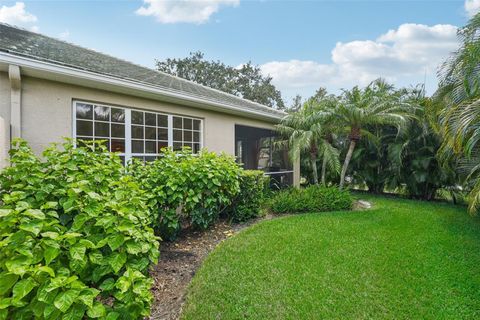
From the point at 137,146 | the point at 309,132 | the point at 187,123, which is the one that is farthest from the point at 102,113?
the point at 309,132

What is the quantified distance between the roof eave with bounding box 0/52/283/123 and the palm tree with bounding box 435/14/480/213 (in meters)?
5.88

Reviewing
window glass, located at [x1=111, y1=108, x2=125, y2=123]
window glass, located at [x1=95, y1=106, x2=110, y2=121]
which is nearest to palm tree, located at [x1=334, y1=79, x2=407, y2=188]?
window glass, located at [x1=111, y1=108, x2=125, y2=123]

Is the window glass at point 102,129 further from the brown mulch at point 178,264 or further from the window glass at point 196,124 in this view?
the brown mulch at point 178,264

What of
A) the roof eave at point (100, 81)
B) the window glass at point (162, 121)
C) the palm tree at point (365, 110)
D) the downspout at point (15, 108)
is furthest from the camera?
the palm tree at point (365, 110)

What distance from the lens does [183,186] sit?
17.9 feet

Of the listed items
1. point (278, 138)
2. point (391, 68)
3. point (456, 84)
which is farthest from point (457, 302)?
point (391, 68)

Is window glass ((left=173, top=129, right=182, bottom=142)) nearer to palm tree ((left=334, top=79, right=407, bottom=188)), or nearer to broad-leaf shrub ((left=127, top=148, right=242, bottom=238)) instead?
broad-leaf shrub ((left=127, top=148, right=242, bottom=238))

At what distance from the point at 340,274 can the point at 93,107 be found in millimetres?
6104

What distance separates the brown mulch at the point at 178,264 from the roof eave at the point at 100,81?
11.5ft

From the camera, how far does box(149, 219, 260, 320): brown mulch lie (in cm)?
343

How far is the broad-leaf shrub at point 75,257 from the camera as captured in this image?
1.78 metres

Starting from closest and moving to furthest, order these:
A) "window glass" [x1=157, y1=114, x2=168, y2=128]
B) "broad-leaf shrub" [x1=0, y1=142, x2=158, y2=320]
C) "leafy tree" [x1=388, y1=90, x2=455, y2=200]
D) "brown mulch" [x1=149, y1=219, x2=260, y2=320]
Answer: "broad-leaf shrub" [x1=0, y1=142, x2=158, y2=320], "brown mulch" [x1=149, y1=219, x2=260, y2=320], "window glass" [x1=157, y1=114, x2=168, y2=128], "leafy tree" [x1=388, y1=90, x2=455, y2=200]

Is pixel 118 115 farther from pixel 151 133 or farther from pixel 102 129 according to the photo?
pixel 151 133

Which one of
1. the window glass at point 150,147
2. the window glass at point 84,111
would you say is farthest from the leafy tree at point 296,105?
the window glass at point 84,111
